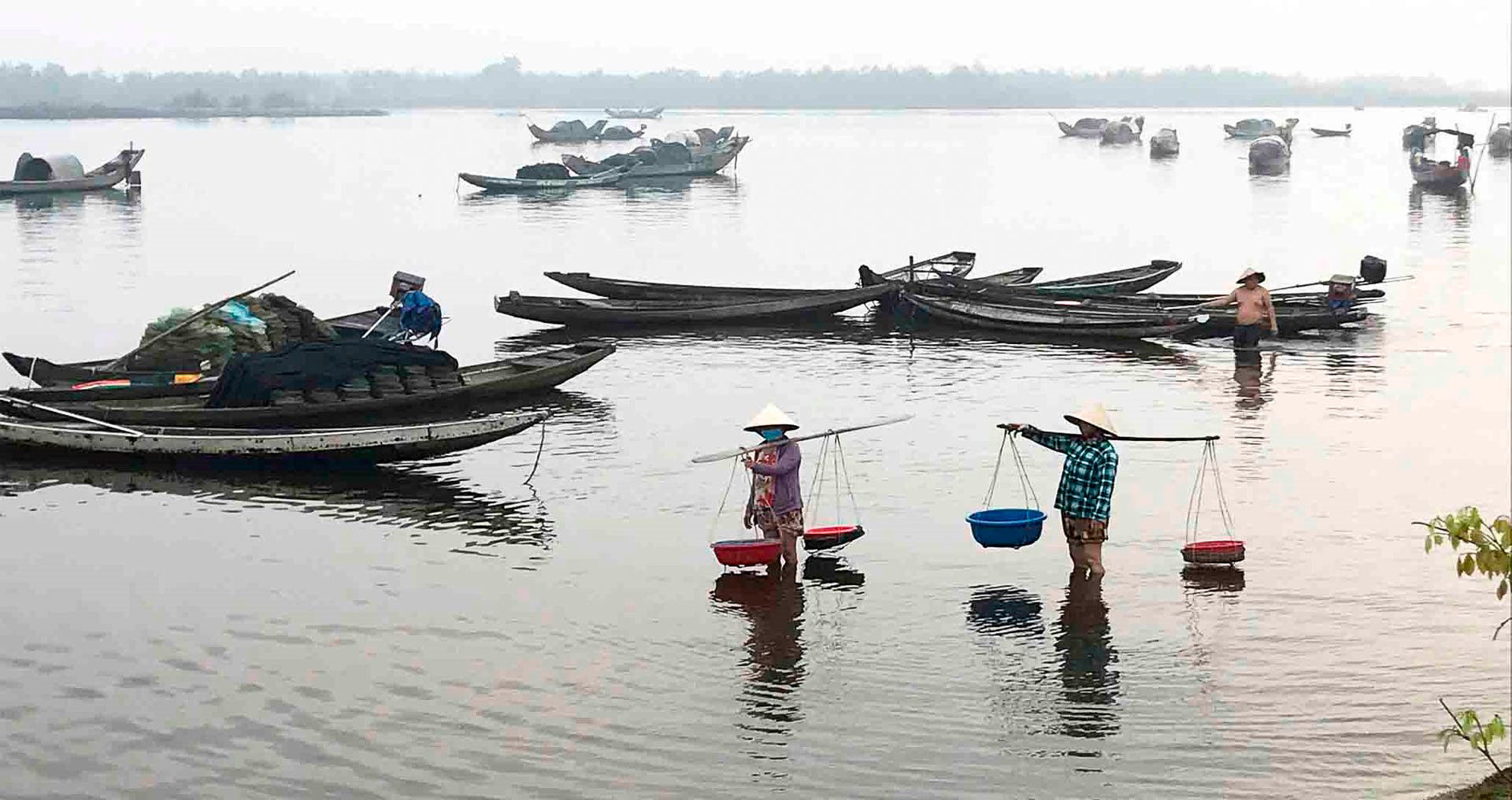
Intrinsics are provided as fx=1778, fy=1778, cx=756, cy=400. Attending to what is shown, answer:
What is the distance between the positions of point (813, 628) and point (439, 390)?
8.29 metres

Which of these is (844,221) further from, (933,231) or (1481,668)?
(1481,668)

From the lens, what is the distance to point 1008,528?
519 inches

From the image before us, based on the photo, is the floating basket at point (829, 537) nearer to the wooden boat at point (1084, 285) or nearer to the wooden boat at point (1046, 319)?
the wooden boat at point (1046, 319)

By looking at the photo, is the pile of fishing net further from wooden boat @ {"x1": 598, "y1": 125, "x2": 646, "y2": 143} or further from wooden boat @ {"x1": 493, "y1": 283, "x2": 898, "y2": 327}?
wooden boat @ {"x1": 598, "y1": 125, "x2": 646, "y2": 143}

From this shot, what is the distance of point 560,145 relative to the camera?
135 metres

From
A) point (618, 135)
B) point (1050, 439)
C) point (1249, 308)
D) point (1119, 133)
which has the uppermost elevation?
point (618, 135)

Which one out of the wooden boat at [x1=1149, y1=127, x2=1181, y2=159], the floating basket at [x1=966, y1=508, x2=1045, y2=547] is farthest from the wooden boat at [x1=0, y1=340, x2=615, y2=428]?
the wooden boat at [x1=1149, y1=127, x2=1181, y2=159]

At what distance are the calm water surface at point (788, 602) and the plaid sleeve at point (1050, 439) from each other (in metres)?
1.21

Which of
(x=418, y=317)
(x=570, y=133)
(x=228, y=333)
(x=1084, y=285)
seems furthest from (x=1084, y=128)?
(x=228, y=333)

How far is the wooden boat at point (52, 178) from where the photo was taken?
201 feet

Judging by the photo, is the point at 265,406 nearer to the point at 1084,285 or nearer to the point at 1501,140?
the point at 1084,285

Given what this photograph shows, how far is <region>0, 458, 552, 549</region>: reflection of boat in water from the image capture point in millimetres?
15680

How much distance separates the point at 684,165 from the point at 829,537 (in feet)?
211

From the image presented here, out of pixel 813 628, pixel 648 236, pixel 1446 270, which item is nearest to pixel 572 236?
pixel 648 236
